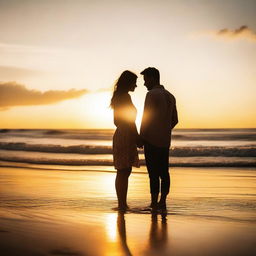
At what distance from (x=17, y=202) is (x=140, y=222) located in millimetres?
2686

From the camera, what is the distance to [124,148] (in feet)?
24.6

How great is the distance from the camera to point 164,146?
755 centimetres

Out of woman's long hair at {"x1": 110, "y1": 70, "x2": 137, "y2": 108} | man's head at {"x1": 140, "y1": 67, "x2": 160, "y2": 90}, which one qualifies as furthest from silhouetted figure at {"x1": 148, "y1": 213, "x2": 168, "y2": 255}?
man's head at {"x1": 140, "y1": 67, "x2": 160, "y2": 90}

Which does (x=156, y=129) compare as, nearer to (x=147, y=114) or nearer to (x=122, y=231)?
(x=147, y=114)

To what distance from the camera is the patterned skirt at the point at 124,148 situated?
24.6 ft

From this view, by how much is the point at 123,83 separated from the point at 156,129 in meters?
0.82

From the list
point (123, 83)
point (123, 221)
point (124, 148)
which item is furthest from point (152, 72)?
point (123, 221)

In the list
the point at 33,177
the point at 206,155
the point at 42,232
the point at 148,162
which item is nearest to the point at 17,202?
the point at 148,162

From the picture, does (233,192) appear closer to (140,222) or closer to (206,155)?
(140,222)

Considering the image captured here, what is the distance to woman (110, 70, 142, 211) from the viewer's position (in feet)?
24.4

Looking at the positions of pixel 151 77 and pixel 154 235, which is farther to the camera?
pixel 151 77

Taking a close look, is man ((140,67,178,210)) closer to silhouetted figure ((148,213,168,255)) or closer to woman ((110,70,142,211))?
woman ((110,70,142,211))

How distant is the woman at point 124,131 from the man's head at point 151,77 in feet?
0.82

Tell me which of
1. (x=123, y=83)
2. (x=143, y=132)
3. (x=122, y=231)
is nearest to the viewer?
(x=122, y=231)
